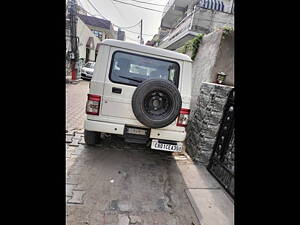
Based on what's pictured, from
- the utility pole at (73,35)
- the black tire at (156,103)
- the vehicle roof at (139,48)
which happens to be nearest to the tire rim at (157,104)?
the black tire at (156,103)

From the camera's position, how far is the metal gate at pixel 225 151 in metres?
3.17

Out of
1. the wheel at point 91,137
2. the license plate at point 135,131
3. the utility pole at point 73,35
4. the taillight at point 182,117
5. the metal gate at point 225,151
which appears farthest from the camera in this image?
the utility pole at point 73,35

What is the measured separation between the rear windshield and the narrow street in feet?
4.88

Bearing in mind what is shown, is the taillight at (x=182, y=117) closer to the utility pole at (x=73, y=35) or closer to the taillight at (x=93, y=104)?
the taillight at (x=93, y=104)

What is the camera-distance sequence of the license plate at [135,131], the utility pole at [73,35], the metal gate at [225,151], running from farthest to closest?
the utility pole at [73,35] → the license plate at [135,131] → the metal gate at [225,151]

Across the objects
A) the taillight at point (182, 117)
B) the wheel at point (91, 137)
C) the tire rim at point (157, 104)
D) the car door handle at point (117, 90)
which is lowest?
the wheel at point (91, 137)

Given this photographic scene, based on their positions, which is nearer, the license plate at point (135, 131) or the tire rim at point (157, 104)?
the tire rim at point (157, 104)

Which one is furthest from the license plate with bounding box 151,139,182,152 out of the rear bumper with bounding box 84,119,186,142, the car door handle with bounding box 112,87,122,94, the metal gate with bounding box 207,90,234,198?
the car door handle with bounding box 112,87,122,94

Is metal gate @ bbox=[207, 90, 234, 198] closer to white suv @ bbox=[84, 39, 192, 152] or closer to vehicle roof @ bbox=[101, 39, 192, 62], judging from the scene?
white suv @ bbox=[84, 39, 192, 152]

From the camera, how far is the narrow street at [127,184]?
2246 millimetres

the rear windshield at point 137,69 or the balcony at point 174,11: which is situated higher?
the balcony at point 174,11

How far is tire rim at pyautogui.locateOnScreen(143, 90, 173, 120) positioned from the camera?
128 inches

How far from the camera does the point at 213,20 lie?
38.9 feet

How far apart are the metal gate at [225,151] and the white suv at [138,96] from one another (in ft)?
2.26
